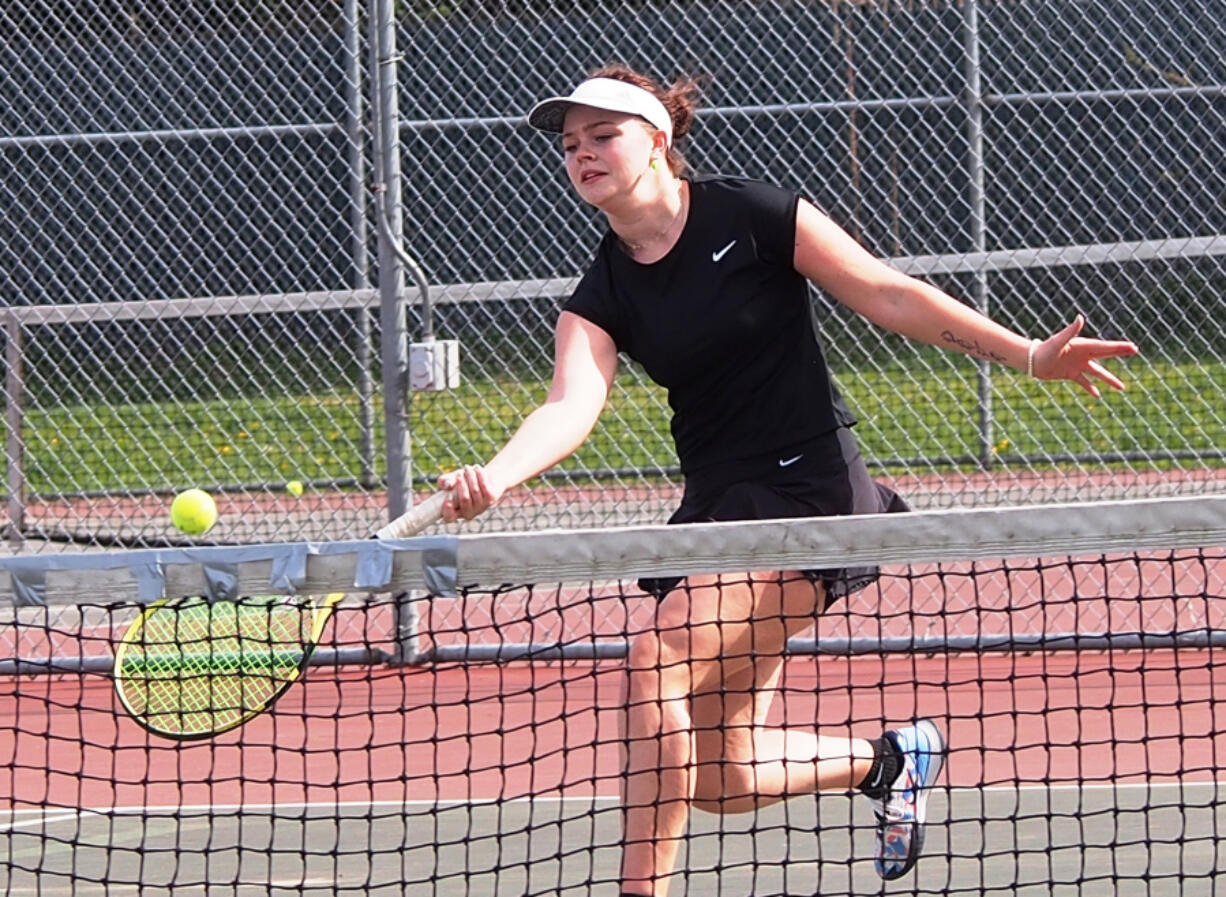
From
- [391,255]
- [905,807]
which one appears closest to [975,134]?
[391,255]

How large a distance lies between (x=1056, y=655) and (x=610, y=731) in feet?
5.55

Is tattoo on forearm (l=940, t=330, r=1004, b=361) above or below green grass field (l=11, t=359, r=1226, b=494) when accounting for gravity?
below

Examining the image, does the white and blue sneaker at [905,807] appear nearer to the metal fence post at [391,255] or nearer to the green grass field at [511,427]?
the metal fence post at [391,255]

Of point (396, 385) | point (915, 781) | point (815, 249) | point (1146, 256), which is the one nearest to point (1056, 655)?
point (1146, 256)

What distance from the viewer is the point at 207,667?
4.47 meters

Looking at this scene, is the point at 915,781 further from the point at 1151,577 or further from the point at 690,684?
the point at 1151,577

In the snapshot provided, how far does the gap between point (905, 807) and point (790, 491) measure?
0.77 meters

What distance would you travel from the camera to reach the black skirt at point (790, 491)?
374 cm

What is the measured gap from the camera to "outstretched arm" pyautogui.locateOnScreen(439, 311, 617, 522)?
10.9 ft

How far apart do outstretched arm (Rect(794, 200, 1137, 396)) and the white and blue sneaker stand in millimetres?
906

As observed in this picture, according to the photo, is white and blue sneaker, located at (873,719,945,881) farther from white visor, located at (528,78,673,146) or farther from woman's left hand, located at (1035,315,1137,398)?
white visor, located at (528,78,673,146)

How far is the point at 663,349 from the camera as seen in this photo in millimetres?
3738

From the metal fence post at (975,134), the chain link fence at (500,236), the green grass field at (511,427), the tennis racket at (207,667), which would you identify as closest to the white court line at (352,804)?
the tennis racket at (207,667)

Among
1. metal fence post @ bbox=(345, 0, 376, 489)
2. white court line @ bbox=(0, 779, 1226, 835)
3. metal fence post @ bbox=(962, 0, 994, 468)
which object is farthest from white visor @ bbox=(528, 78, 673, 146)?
metal fence post @ bbox=(962, 0, 994, 468)
